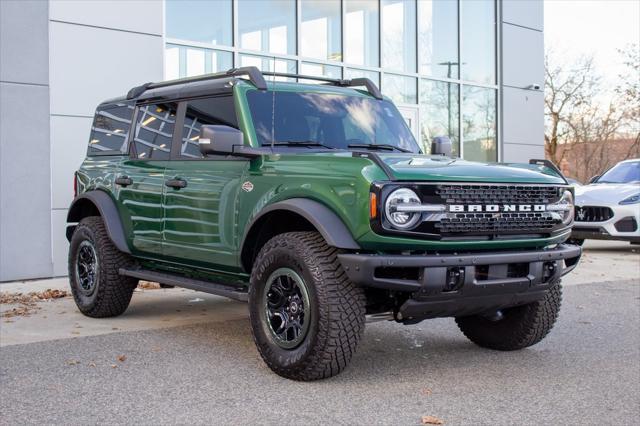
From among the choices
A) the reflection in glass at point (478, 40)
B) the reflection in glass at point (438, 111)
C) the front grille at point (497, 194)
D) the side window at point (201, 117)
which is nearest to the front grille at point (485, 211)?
the front grille at point (497, 194)

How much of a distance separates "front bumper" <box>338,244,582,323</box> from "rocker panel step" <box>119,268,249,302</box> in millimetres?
1139

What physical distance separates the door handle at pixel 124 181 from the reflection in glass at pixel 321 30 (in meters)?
7.39

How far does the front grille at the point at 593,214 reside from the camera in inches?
519

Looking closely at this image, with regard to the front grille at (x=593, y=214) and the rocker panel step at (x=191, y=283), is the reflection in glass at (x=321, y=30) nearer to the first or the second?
the front grille at (x=593, y=214)

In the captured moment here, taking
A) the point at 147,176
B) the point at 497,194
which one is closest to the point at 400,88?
the point at 147,176

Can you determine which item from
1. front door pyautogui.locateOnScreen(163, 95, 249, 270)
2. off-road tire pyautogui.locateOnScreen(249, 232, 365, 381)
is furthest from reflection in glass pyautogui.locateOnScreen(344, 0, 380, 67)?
off-road tire pyautogui.locateOnScreen(249, 232, 365, 381)

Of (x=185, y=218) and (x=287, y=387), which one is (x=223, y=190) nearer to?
(x=185, y=218)

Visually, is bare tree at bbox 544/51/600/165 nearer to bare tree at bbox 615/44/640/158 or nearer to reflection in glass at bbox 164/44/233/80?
bare tree at bbox 615/44/640/158

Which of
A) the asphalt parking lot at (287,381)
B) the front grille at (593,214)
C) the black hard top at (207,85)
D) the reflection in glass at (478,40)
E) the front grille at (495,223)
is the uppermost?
the reflection in glass at (478,40)

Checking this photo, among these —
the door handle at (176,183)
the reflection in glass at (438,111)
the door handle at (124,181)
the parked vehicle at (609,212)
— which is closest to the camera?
the door handle at (176,183)

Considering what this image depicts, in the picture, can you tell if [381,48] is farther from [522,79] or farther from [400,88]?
[522,79]

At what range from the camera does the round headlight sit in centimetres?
475

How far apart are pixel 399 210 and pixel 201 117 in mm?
2246

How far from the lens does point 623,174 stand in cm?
1444
